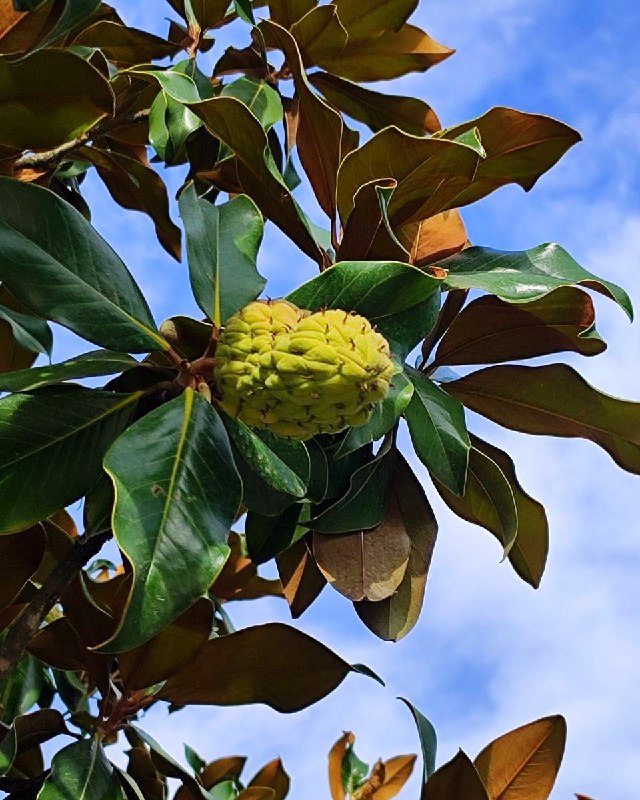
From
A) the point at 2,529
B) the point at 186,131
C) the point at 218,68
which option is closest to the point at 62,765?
the point at 2,529

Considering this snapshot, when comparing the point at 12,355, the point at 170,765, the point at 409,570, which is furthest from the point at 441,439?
the point at 12,355

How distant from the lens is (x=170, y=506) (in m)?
1.47

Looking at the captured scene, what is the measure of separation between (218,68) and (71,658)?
1.64m

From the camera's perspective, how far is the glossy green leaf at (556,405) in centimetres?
213

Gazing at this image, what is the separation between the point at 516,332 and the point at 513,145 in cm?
37

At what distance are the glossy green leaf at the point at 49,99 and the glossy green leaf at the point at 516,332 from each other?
0.84 metres

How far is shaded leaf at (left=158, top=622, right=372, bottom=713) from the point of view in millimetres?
1964

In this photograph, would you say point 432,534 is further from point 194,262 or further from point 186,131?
point 186,131

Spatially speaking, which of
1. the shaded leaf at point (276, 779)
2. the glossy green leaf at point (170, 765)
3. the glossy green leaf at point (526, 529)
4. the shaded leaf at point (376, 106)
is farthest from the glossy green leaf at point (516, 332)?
the shaded leaf at point (276, 779)

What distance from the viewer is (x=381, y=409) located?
5.54ft

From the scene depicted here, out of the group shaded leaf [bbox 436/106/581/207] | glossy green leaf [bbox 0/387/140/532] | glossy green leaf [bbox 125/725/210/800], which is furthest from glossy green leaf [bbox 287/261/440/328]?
glossy green leaf [bbox 125/725/210/800]

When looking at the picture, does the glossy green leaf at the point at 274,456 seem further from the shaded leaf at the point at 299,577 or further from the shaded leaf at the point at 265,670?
the shaded leaf at the point at 299,577

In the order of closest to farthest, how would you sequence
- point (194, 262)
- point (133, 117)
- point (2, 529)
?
1. point (2, 529)
2. point (194, 262)
3. point (133, 117)

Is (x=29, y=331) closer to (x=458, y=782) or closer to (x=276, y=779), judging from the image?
(x=276, y=779)
